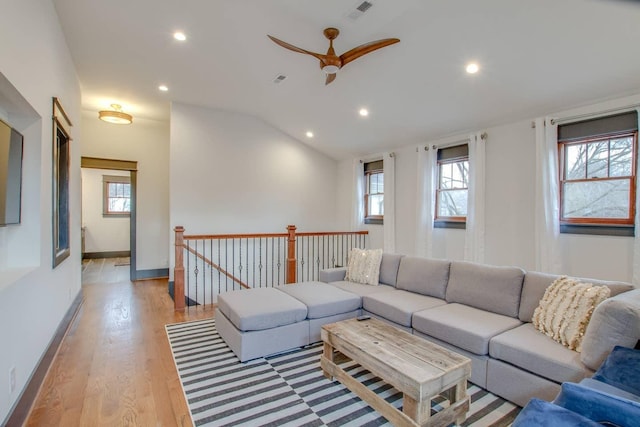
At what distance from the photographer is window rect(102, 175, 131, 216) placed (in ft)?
30.6

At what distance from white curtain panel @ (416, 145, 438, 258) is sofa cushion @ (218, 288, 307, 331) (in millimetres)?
2596

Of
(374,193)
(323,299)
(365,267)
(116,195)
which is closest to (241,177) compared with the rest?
(374,193)

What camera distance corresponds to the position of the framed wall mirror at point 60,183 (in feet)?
10.1

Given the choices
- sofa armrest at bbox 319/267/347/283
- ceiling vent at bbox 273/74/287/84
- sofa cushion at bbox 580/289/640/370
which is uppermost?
ceiling vent at bbox 273/74/287/84

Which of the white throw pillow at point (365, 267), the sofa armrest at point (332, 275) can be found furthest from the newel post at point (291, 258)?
the white throw pillow at point (365, 267)

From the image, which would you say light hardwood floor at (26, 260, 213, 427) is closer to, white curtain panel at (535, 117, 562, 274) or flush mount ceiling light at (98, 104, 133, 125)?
flush mount ceiling light at (98, 104, 133, 125)

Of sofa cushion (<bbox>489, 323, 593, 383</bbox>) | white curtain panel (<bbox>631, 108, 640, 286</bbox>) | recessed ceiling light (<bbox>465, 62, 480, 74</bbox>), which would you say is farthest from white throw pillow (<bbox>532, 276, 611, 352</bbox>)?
recessed ceiling light (<bbox>465, 62, 480, 74</bbox>)

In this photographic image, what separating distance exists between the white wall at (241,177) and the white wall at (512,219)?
2.00 metres

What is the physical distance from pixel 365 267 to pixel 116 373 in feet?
9.24

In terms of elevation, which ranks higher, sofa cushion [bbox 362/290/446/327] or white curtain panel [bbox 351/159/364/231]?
white curtain panel [bbox 351/159/364/231]

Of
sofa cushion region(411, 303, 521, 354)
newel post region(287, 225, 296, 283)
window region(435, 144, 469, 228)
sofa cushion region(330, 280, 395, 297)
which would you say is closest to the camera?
sofa cushion region(411, 303, 521, 354)

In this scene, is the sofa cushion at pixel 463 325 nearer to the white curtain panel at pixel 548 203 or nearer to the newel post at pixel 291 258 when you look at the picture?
the white curtain panel at pixel 548 203

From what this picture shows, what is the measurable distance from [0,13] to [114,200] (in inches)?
352

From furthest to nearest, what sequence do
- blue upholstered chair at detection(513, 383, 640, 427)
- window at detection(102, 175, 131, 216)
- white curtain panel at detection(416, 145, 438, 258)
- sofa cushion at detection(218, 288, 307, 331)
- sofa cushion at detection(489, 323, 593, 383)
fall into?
window at detection(102, 175, 131, 216), white curtain panel at detection(416, 145, 438, 258), sofa cushion at detection(218, 288, 307, 331), sofa cushion at detection(489, 323, 593, 383), blue upholstered chair at detection(513, 383, 640, 427)
